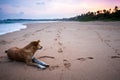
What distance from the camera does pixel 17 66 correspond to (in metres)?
4.60

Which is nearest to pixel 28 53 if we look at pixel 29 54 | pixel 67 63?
pixel 29 54

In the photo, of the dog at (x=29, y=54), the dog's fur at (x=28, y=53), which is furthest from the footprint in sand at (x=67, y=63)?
the dog's fur at (x=28, y=53)

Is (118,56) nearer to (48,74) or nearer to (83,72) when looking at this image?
(83,72)

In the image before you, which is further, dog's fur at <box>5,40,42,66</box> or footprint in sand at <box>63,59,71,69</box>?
dog's fur at <box>5,40,42,66</box>

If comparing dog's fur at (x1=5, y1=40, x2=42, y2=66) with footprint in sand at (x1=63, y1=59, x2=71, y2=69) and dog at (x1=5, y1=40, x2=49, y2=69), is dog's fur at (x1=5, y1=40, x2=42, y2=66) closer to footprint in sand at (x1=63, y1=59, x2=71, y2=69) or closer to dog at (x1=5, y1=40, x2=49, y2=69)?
dog at (x1=5, y1=40, x2=49, y2=69)

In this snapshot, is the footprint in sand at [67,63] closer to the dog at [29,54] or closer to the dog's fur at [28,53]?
the dog at [29,54]

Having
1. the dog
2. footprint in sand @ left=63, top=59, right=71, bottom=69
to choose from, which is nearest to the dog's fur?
the dog

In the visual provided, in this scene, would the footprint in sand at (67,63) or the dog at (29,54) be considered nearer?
the footprint in sand at (67,63)

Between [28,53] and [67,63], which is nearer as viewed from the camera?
[28,53]

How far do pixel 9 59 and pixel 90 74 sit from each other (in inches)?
137

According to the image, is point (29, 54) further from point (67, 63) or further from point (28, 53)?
point (67, 63)

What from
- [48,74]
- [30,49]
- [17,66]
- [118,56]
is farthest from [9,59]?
[118,56]

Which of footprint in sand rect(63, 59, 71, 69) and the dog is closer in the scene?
footprint in sand rect(63, 59, 71, 69)

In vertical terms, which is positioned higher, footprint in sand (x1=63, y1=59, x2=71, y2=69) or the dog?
the dog
